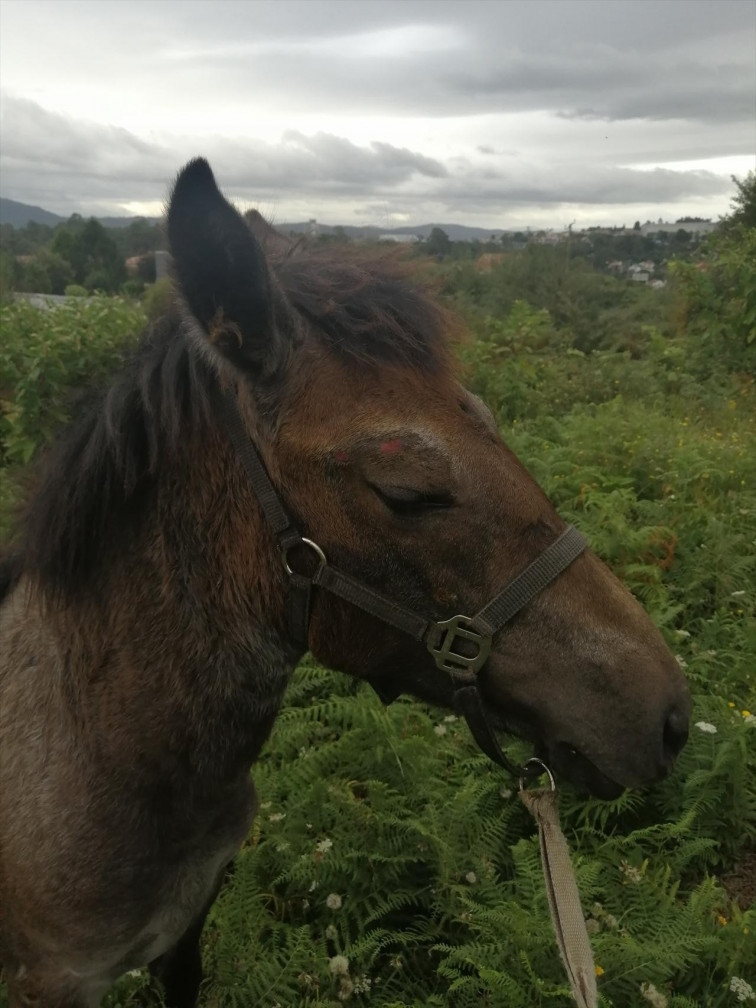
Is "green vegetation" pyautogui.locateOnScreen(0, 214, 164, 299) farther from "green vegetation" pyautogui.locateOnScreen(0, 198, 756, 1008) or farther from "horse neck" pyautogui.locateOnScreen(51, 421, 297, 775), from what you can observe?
"horse neck" pyautogui.locateOnScreen(51, 421, 297, 775)

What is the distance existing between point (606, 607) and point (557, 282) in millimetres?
27820

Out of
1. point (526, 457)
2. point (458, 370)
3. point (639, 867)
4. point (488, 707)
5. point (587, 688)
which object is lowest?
point (639, 867)

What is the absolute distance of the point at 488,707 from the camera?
184cm

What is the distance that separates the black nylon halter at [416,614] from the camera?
5.57ft

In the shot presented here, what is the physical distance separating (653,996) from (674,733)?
1.43 m

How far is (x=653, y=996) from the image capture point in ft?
8.09

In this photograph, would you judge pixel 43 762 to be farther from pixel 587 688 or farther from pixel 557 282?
pixel 557 282

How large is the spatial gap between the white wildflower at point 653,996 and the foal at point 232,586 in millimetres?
1293

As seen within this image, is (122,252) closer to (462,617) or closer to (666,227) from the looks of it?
(462,617)

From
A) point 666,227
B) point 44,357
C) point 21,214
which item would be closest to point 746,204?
point 44,357

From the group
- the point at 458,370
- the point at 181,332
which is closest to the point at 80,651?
the point at 181,332

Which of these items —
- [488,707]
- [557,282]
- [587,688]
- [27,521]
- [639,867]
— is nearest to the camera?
[587,688]

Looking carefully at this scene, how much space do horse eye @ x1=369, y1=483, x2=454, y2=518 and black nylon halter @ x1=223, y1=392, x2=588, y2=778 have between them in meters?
0.21

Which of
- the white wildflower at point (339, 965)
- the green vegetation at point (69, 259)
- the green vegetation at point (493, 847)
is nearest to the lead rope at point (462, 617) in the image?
the green vegetation at point (493, 847)
